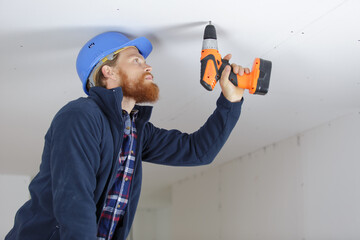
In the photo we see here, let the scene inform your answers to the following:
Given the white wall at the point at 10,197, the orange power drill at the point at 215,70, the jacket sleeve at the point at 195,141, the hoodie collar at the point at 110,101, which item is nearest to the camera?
the hoodie collar at the point at 110,101

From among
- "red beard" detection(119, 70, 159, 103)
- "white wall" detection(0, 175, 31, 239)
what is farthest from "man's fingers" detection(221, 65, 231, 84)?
"white wall" detection(0, 175, 31, 239)

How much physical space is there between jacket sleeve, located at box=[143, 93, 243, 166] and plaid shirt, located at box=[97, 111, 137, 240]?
0.21m

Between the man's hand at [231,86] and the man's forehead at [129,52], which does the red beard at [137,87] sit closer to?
the man's forehead at [129,52]

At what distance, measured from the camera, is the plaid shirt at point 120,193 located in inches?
63.9

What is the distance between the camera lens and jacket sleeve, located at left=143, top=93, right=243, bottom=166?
1.78 meters

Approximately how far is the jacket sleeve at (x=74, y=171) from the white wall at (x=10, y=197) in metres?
3.09

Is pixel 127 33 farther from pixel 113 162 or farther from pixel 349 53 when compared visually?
pixel 349 53

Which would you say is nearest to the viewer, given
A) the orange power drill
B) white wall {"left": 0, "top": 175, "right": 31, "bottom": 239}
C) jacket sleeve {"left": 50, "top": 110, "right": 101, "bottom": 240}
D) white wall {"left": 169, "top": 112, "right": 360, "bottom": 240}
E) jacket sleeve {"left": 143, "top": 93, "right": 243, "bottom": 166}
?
jacket sleeve {"left": 50, "top": 110, "right": 101, "bottom": 240}

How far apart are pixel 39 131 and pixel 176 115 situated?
994 millimetres

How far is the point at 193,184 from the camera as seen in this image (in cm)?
448

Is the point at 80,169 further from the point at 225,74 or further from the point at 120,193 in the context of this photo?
the point at 225,74

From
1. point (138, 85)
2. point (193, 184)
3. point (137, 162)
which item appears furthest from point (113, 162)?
point (193, 184)

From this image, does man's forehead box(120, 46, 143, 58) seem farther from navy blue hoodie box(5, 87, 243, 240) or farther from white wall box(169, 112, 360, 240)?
white wall box(169, 112, 360, 240)

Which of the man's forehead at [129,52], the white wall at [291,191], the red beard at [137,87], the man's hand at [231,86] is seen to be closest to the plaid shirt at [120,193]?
the red beard at [137,87]
